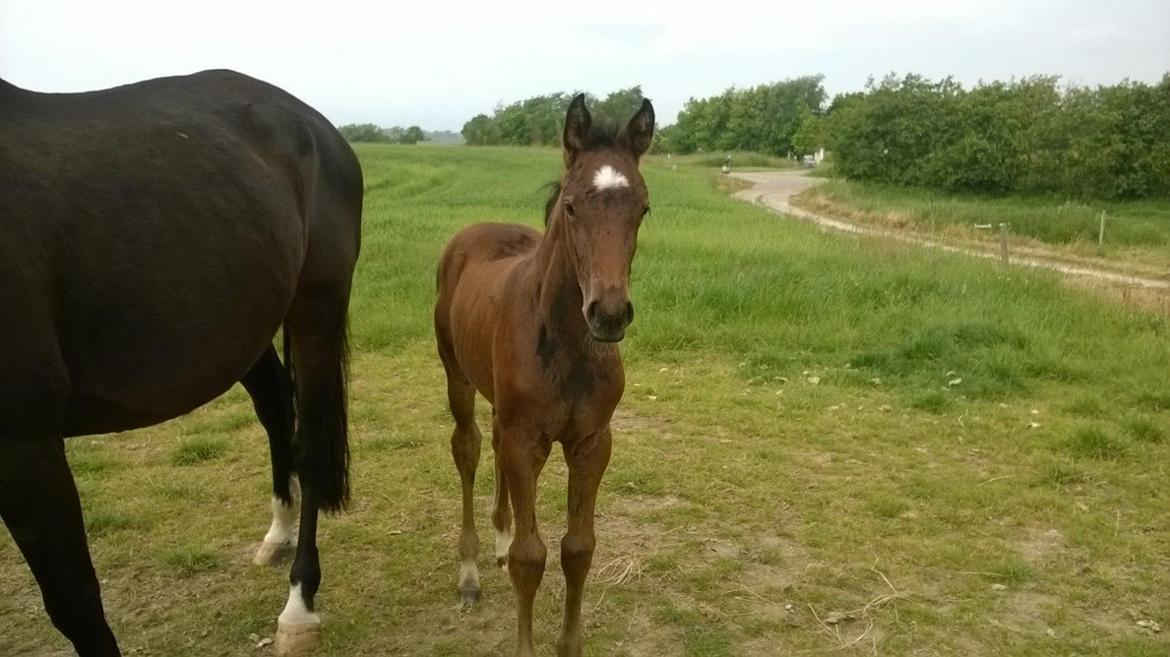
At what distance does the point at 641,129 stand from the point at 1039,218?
21302mm

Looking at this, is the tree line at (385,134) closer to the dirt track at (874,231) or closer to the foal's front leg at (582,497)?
the dirt track at (874,231)

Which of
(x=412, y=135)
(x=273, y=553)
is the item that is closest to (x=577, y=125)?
(x=273, y=553)

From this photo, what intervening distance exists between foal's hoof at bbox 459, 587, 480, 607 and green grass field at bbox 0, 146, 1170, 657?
0.04 m

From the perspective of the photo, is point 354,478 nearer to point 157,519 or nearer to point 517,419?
point 157,519

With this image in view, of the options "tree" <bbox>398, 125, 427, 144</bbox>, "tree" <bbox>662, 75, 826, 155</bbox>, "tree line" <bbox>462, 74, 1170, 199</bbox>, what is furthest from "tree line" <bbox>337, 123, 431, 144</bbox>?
"tree line" <bbox>462, 74, 1170, 199</bbox>

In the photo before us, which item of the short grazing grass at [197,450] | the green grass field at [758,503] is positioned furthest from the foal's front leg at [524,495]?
the short grazing grass at [197,450]

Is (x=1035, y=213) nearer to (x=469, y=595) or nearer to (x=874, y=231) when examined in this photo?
(x=874, y=231)

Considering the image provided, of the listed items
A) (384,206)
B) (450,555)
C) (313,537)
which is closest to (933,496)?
(450,555)

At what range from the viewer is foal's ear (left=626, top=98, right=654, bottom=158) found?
8.36ft

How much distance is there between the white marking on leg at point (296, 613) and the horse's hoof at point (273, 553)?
1.75 feet

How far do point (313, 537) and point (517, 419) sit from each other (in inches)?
47.5

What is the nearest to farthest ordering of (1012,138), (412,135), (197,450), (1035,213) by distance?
(197,450) → (1035,213) → (1012,138) → (412,135)

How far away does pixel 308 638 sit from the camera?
119 inches

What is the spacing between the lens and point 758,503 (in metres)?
4.23
